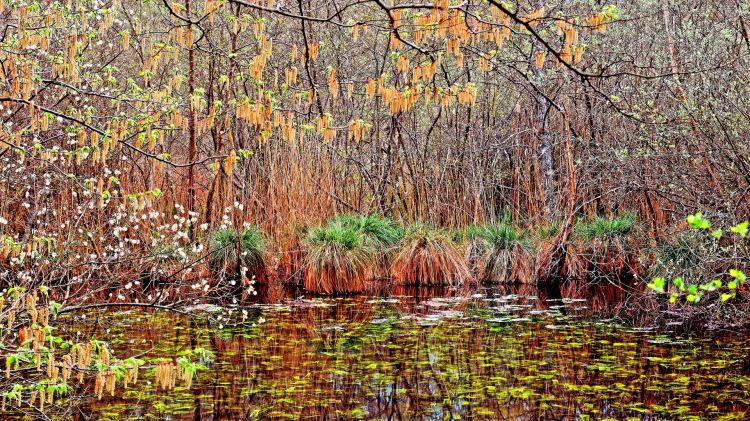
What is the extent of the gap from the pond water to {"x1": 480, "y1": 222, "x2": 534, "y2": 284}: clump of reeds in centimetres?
273

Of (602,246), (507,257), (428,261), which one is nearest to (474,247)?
(507,257)

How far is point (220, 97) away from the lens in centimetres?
1378

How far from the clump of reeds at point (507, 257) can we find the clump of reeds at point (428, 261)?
1.48 ft

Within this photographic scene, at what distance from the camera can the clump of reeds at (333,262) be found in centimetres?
1173

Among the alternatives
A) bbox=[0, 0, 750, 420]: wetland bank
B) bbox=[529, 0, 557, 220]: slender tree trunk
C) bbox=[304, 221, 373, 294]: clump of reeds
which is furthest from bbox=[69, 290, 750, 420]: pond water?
bbox=[529, 0, 557, 220]: slender tree trunk

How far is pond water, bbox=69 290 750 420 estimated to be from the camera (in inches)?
215

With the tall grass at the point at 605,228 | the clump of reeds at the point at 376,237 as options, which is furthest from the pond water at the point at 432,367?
the clump of reeds at the point at 376,237

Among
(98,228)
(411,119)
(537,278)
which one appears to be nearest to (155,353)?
(98,228)

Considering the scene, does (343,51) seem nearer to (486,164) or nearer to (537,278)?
(486,164)

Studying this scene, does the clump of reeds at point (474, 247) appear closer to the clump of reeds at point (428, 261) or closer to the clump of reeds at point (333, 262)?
the clump of reeds at point (428, 261)

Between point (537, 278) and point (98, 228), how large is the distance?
6084mm

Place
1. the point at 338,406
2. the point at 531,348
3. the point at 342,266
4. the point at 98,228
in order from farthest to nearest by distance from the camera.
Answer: the point at 342,266, the point at 98,228, the point at 531,348, the point at 338,406

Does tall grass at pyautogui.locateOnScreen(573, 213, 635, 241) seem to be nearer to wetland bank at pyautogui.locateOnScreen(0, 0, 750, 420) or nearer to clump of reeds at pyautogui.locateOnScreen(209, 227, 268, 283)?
wetland bank at pyautogui.locateOnScreen(0, 0, 750, 420)

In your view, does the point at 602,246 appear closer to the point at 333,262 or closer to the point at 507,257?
the point at 507,257
